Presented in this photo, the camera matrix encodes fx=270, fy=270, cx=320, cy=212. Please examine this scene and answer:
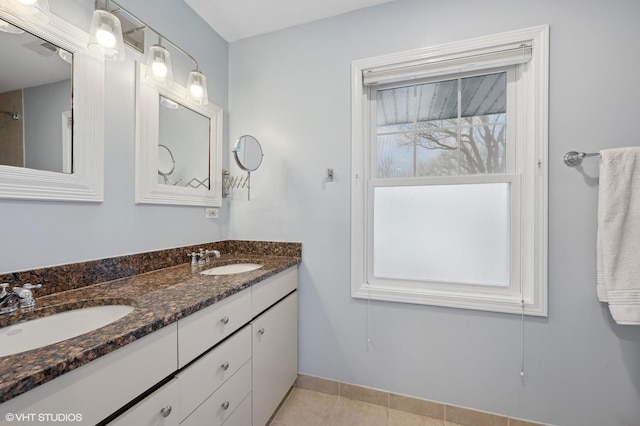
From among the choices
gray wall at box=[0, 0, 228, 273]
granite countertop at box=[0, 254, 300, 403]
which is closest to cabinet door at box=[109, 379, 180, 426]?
granite countertop at box=[0, 254, 300, 403]

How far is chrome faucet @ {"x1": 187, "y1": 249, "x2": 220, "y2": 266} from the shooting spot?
1596 mm

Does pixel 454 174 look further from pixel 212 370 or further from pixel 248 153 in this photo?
pixel 212 370

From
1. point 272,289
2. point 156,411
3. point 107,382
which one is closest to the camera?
point 107,382

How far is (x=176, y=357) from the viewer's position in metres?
0.87

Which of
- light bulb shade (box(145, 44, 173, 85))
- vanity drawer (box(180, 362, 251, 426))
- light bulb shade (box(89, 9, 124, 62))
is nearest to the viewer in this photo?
vanity drawer (box(180, 362, 251, 426))

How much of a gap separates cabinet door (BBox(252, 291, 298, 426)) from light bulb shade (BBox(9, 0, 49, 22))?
141cm

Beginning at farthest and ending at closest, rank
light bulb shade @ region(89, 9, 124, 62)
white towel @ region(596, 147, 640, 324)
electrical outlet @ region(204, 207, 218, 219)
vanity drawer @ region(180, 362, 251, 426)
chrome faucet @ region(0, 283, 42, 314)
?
electrical outlet @ region(204, 207, 218, 219), white towel @ region(596, 147, 640, 324), light bulb shade @ region(89, 9, 124, 62), vanity drawer @ region(180, 362, 251, 426), chrome faucet @ region(0, 283, 42, 314)

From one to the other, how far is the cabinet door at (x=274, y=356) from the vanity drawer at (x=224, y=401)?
8 cm

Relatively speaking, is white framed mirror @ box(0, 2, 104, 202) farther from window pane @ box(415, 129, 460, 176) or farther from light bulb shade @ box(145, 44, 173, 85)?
window pane @ box(415, 129, 460, 176)

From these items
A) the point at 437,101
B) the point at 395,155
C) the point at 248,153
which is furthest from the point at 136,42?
the point at 437,101

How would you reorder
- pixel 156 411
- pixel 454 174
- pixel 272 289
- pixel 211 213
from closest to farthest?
pixel 156 411 → pixel 272 289 → pixel 454 174 → pixel 211 213

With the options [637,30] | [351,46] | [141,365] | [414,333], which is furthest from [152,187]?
[637,30]

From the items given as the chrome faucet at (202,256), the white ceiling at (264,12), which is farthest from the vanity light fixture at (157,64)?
the chrome faucet at (202,256)

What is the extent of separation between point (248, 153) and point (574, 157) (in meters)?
1.76
